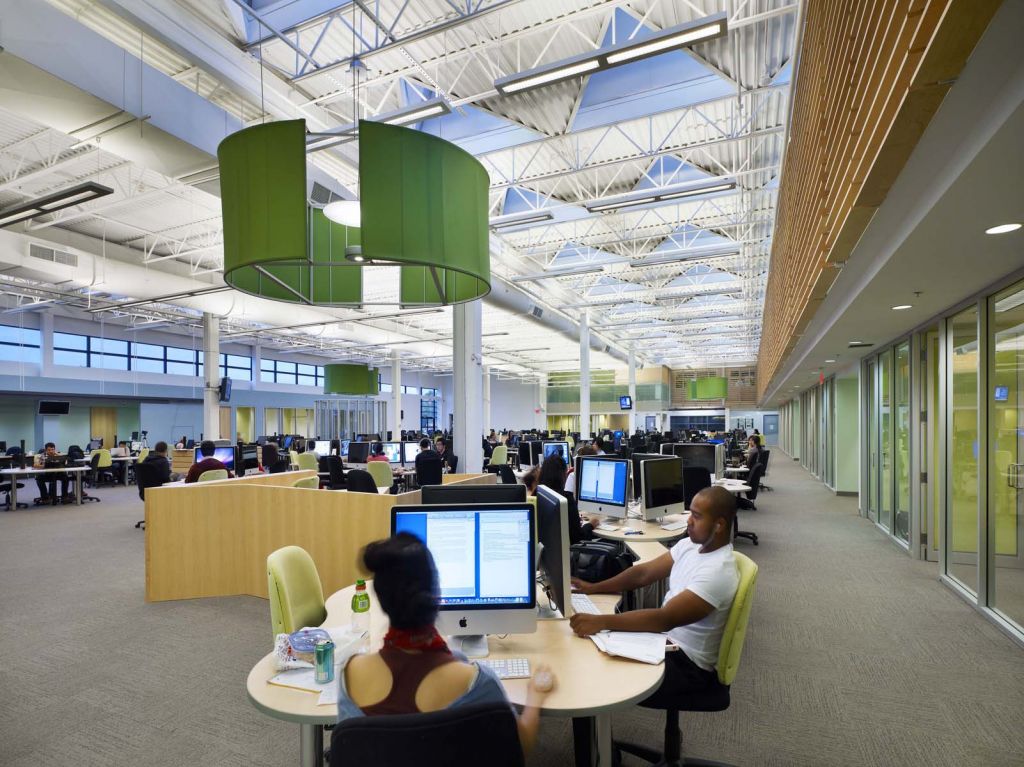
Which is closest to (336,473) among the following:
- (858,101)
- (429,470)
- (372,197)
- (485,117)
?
(429,470)

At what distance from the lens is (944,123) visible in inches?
84.9

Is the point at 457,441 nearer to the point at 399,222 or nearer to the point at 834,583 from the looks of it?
the point at 834,583

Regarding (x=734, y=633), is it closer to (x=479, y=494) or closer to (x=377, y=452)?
(x=479, y=494)

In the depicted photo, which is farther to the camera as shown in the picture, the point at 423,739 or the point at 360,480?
the point at 360,480

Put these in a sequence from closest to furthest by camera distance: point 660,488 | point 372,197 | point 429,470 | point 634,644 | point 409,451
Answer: point 634,644 → point 372,197 → point 660,488 → point 429,470 → point 409,451

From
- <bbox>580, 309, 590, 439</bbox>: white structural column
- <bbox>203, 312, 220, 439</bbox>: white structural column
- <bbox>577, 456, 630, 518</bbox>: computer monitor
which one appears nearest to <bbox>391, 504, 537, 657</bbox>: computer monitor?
<bbox>577, 456, 630, 518</bbox>: computer monitor

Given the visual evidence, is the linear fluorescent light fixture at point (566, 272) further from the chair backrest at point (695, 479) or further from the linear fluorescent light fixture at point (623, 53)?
A: the linear fluorescent light fixture at point (623, 53)

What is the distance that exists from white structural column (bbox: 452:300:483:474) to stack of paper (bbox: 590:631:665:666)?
24.0 ft

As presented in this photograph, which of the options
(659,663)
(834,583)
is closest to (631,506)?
(834,583)

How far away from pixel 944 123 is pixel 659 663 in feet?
7.26

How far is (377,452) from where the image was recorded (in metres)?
12.6

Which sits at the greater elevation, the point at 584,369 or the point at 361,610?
the point at 584,369

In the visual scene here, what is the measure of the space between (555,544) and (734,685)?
215cm

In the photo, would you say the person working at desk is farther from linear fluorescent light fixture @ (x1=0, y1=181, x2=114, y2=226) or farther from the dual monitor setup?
linear fluorescent light fixture @ (x1=0, y1=181, x2=114, y2=226)
